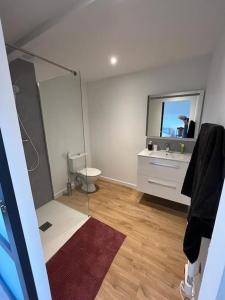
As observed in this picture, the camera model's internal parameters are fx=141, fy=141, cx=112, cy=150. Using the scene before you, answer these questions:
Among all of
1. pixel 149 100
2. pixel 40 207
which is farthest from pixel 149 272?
pixel 149 100

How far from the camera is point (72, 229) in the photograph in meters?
1.88

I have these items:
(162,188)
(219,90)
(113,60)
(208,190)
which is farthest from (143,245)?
(113,60)

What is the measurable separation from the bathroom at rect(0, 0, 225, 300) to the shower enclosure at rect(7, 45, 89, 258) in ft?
0.05

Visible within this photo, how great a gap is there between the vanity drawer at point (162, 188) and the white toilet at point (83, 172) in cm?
83

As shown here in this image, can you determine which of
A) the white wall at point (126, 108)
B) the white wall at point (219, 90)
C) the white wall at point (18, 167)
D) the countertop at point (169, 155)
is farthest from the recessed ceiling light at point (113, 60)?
the white wall at point (18, 167)

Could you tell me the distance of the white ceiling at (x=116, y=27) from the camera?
1022mm

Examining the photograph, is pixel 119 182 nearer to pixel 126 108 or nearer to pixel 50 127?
pixel 126 108

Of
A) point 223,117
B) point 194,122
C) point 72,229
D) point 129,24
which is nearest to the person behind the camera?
point 223,117

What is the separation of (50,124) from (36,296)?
2.09 m

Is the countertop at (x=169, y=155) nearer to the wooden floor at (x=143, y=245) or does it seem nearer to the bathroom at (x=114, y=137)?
the bathroom at (x=114, y=137)

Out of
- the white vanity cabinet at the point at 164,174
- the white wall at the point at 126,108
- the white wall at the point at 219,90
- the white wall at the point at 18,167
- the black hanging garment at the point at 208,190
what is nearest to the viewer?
the white wall at the point at 18,167

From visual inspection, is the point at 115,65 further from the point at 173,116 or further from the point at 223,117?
the point at 223,117

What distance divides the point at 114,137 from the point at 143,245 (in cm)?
188

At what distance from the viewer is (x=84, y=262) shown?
146cm
